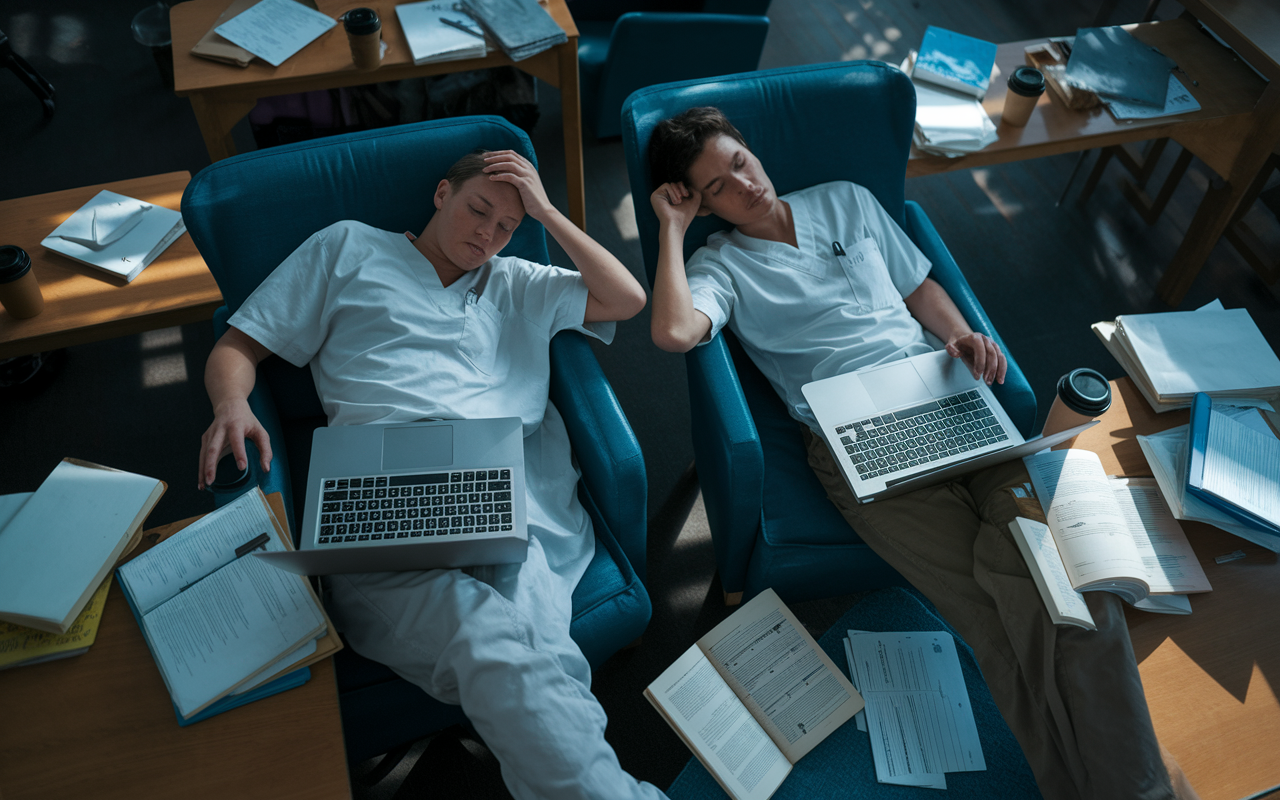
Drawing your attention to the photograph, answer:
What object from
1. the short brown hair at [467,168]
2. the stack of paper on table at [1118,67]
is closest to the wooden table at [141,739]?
the short brown hair at [467,168]

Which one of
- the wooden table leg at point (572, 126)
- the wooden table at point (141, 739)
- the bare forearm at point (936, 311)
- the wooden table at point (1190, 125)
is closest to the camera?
the wooden table at point (141, 739)

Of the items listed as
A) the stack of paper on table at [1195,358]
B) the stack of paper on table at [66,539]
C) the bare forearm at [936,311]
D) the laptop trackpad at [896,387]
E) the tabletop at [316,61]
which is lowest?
the bare forearm at [936,311]

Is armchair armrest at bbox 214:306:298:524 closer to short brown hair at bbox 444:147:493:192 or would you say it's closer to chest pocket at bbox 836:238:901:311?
short brown hair at bbox 444:147:493:192

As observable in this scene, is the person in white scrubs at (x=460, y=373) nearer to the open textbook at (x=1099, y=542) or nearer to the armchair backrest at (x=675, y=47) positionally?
the open textbook at (x=1099, y=542)

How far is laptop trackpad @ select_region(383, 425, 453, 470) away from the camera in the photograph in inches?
61.7

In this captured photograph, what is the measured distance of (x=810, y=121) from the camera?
7.07 ft

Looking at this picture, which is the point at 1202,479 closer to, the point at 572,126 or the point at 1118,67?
the point at 1118,67

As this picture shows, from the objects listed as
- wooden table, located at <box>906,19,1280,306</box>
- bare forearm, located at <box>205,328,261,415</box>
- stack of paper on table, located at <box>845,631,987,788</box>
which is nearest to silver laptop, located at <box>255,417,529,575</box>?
bare forearm, located at <box>205,328,261,415</box>

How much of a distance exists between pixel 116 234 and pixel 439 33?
1.06 metres

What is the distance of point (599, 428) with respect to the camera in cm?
175

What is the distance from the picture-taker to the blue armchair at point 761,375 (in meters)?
1.82

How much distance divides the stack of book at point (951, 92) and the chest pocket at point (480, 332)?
1.31 meters

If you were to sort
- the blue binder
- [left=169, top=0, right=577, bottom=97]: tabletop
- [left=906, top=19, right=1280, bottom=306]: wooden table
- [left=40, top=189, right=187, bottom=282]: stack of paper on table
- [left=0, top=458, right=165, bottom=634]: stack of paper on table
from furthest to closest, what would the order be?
[left=906, top=19, right=1280, bottom=306]: wooden table → [left=169, top=0, right=577, bottom=97]: tabletop → [left=40, top=189, right=187, bottom=282]: stack of paper on table → the blue binder → [left=0, top=458, right=165, bottom=634]: stack of paper on table

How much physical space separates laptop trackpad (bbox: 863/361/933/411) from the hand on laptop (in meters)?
0.12
